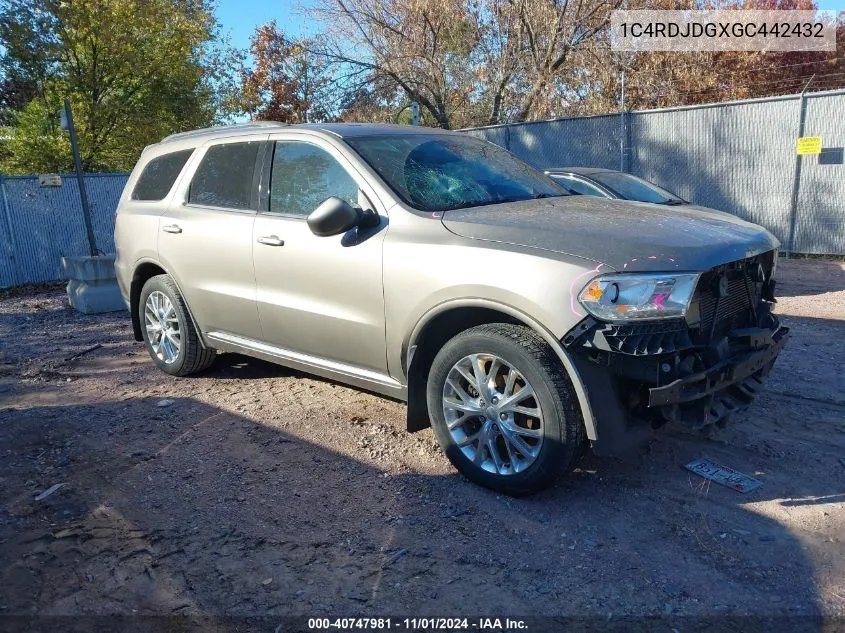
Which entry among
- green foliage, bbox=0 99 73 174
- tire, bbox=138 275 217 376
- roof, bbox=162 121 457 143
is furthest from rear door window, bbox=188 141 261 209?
green foliage, bbox=0 99 73 174

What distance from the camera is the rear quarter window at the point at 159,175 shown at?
556cm

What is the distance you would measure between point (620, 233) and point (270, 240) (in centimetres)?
224

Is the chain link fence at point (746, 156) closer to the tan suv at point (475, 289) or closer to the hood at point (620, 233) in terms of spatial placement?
the tan suv at point (475, 289)

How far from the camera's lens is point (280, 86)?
932 inches

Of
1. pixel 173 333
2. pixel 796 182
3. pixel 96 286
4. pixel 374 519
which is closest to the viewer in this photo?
pixel 374 519

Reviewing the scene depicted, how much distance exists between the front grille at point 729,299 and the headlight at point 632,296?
226 mm

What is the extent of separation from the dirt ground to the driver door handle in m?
1.20

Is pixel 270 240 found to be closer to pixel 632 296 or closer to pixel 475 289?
pixel 475 289

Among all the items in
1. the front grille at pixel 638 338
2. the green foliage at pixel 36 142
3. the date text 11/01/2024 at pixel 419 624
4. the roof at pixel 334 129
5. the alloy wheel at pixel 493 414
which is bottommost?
the date text 11/01/2024 at pixel 419 624

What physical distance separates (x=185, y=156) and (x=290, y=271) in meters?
1.85

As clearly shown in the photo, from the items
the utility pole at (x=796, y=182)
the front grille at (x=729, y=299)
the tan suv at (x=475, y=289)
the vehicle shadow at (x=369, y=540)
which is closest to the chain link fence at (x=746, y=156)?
the utility pole at (x=796, y=182)

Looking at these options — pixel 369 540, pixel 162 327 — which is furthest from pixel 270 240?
pixel 369 540

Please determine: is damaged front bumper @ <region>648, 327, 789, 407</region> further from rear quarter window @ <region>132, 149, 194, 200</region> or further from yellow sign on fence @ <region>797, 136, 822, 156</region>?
yellow sign on fence @ <region>797, 136, 822, 156</region>

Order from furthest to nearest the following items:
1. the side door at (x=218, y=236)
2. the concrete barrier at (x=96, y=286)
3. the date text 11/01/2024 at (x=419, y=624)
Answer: the concrete barrier at (x=96, y=286), the side door at (x=218, y=236), the date text 11/01/2024 at (x=419, y=624)
